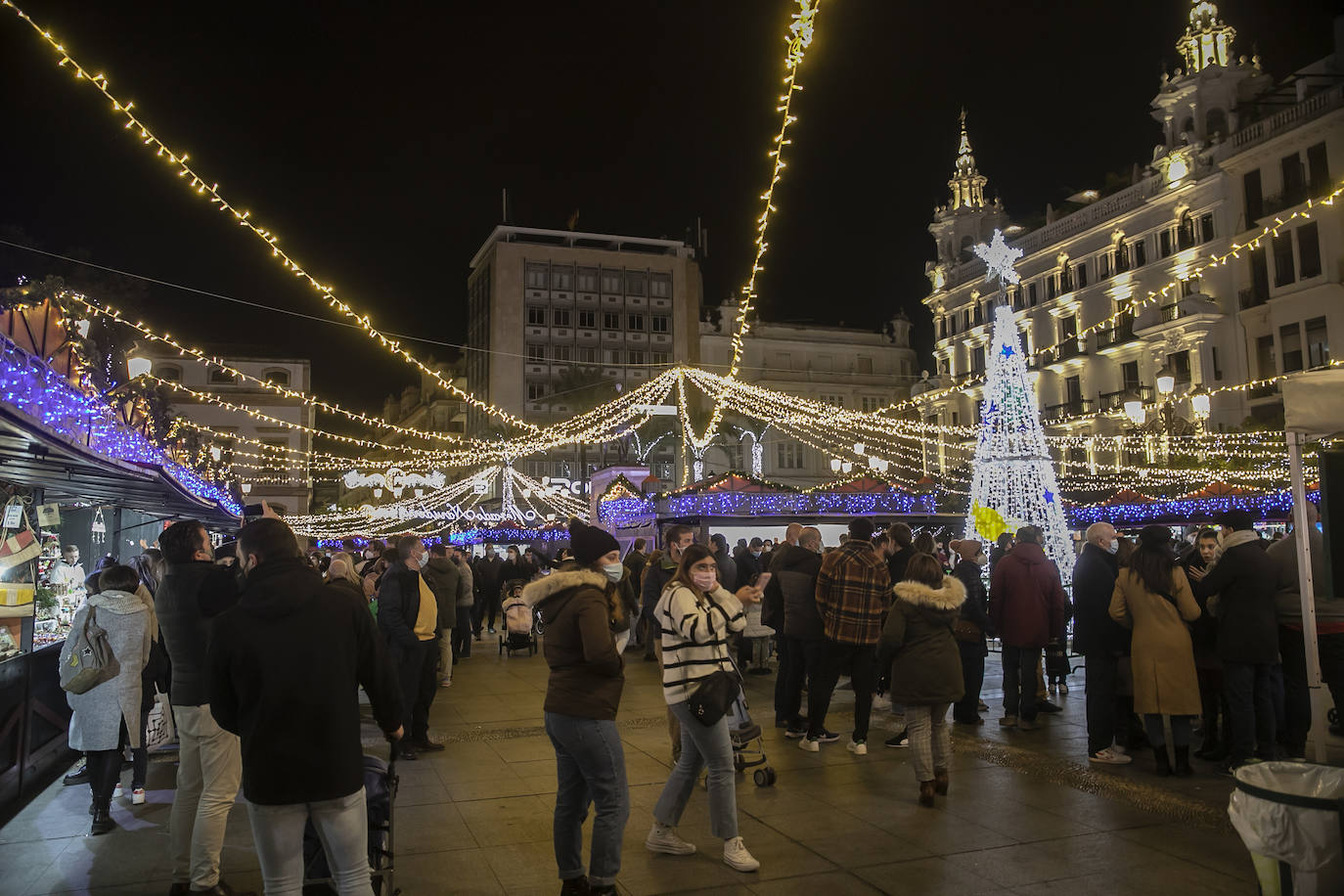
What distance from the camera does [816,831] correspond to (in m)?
5.35

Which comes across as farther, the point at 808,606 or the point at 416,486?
the point at 416,486

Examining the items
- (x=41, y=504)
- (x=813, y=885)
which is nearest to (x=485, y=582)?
(x=41, y=504)

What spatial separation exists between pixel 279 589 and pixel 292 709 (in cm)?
40

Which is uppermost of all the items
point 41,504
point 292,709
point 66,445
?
point 66,445

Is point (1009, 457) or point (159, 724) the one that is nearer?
point (159, 724)

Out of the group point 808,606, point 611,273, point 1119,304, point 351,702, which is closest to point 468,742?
point 808,606

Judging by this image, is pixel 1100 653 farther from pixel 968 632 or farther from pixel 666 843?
pixel 666 843

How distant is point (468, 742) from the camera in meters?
8.08

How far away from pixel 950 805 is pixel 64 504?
1027 centimetres

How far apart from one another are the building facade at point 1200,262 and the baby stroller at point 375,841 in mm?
21879

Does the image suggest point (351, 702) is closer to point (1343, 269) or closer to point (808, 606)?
point (808, 606)

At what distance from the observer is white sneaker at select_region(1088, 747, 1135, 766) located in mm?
6837

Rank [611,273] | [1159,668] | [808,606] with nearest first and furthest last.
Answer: [1159,668] < [808,606] < [611,273]

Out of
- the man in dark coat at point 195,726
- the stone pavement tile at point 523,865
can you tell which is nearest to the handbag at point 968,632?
the stone pavement tile at point 523,865
